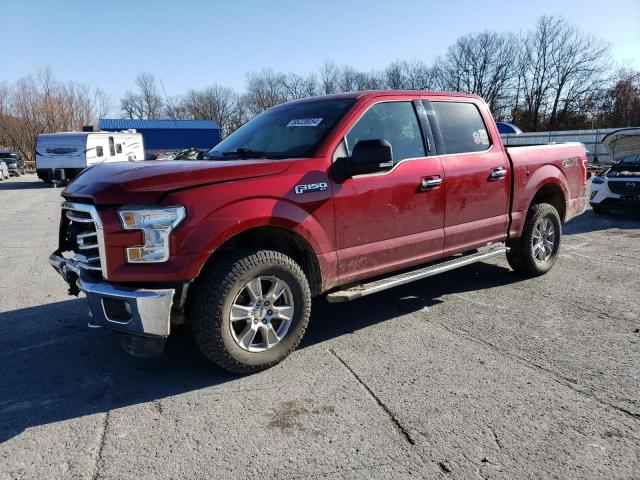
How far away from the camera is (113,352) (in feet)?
12.6

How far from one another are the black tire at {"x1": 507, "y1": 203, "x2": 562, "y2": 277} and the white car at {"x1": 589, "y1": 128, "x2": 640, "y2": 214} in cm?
608

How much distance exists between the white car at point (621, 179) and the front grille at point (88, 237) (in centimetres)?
1102

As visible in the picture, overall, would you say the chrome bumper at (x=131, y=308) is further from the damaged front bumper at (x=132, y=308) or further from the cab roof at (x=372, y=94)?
the cab roof at (x=372, y=94)

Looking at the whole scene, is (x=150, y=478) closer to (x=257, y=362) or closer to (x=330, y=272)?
(x=257, y=362)

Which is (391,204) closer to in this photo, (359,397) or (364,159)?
(364,159)

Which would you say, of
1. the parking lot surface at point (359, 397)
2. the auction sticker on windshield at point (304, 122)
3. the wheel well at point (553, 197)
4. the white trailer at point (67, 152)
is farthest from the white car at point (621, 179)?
the white trailer at point (67, 152)

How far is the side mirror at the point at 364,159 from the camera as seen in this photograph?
139 inches

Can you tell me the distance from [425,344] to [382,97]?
2164 millimetres

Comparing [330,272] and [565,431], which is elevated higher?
[330,272]

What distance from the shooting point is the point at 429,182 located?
4.25 meters

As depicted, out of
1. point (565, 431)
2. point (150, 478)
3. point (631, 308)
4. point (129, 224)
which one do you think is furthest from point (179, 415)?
point (631, 308)

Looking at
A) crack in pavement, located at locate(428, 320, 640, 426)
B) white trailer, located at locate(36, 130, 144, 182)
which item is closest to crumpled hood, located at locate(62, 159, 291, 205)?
crack in pavement, located at locate(428, 320, 640, 426)

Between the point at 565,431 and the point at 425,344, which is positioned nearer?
the point at 565,431

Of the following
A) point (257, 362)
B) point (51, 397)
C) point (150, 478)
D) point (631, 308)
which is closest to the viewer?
point (150, 478)
